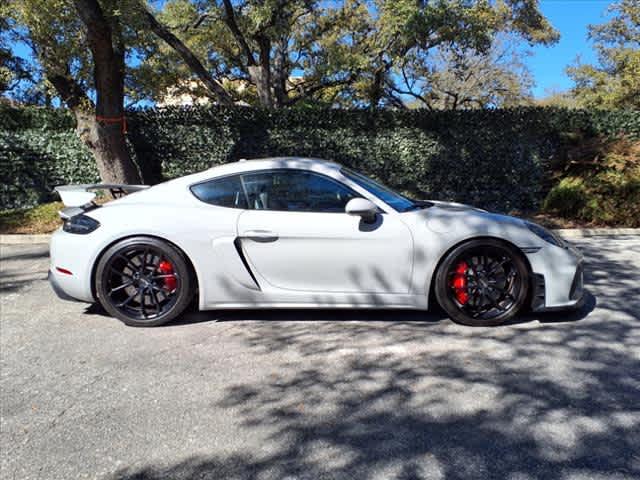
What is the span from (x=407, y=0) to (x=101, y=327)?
8799 millimetres

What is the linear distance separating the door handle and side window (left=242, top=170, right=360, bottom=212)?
0.75 ft

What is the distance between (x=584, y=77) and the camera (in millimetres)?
18531

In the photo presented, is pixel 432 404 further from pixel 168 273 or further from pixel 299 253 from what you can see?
pixel 168 273

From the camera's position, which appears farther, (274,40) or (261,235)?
(274,40)

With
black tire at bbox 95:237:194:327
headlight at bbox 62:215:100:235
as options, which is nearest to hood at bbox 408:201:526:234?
black tire at bbox 95:237:194:327

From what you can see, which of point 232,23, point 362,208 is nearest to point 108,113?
point 232,23

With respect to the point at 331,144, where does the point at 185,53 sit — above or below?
above

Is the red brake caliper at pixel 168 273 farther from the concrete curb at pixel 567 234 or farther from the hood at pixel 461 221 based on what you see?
the concrete curb at pixel 567 234

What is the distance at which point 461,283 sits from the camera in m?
3.62

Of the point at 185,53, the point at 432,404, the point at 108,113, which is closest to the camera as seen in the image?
the point at 432,404

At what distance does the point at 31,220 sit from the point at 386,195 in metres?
7.87

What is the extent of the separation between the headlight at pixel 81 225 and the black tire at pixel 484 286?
2810mm

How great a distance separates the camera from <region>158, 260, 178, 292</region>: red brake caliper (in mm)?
3744

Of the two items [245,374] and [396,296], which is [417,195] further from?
[245,374]
